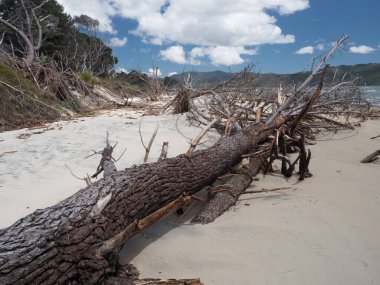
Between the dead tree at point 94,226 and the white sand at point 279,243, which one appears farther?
the white sand at point 279,243

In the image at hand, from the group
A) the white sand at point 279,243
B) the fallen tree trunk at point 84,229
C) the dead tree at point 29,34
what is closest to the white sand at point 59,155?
the fallen tree trunk at point 84,229

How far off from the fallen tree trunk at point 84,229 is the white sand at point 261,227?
1.00 feet

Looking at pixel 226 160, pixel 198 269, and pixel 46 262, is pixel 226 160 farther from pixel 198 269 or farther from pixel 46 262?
pixel 46 262

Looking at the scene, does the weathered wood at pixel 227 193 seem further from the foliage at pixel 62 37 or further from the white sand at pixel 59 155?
the foliage at pixel 62 37

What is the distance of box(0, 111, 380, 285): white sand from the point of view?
6.70 ft

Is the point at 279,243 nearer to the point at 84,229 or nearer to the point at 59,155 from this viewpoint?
the point at 84,229

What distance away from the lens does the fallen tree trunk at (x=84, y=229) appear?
1.60m

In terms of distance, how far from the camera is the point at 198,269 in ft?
6.76

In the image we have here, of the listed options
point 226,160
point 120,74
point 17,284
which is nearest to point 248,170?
point 226,160

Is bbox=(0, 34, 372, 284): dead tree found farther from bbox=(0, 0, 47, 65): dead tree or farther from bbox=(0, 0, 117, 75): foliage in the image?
bbox=(0, 0, 117, 75): foliage

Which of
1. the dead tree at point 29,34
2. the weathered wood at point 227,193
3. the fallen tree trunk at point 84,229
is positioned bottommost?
the weathered wood at point 227,193

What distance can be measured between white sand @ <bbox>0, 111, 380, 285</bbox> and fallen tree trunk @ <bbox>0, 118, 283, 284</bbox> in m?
0.30

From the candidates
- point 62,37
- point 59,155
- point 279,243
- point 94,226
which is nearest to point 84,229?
point 94,226

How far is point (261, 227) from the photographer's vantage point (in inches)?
101
